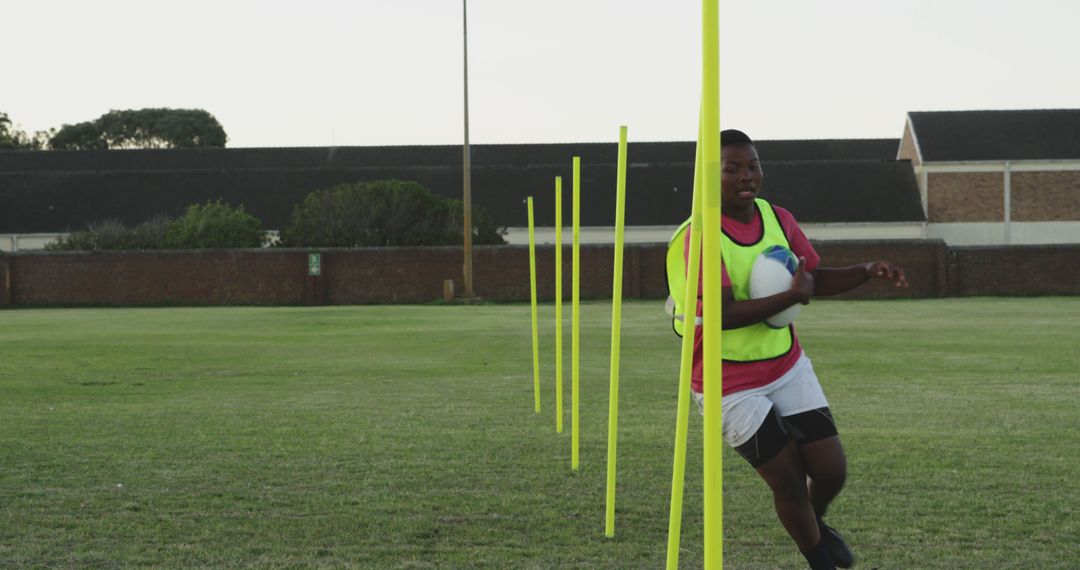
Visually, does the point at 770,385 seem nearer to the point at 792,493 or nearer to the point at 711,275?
the point at 792,493

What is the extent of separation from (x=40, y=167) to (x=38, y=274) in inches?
1478

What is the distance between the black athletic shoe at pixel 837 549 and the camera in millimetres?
5859

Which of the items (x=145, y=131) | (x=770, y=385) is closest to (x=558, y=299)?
(x=770, y=385)

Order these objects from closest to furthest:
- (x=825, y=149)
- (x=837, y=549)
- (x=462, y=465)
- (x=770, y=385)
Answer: (x=770, y=385), (x=837, y=549), (x=462, y=465), (x=825, y=149)

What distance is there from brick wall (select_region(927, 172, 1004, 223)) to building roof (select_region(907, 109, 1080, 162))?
847 millimetres

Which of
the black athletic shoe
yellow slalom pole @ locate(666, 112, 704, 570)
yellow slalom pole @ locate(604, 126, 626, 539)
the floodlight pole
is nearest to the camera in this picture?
yellow slalom pole @ locate(666, 112, 704, 570)

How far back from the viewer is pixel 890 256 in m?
51.8

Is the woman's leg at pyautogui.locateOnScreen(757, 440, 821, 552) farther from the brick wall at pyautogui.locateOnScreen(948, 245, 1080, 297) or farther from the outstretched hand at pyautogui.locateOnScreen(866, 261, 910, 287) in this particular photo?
the brick wall at pyautogui.locateOnScreen(948, 245, 1080, 297)

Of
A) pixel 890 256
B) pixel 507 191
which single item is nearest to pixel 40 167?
pixel 507 191

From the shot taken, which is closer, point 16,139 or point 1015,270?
point 1015,270

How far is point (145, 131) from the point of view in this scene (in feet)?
427

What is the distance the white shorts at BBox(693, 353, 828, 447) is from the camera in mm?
5578

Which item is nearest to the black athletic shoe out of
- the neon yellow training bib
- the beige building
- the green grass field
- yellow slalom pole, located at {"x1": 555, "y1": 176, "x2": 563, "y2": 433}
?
the green grass field

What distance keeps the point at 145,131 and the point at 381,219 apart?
80.6 m
